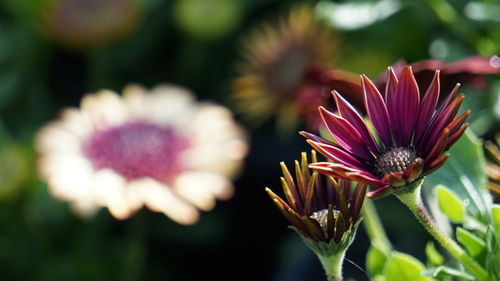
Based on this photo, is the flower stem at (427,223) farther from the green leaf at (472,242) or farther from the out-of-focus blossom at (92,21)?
the out-of-focus blossom at (92,21)

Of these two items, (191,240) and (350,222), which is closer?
(350,222)

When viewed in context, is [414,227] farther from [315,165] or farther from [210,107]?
[315,165]

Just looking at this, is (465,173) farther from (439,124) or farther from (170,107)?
(170,107)

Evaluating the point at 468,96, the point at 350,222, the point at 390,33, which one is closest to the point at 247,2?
the point at 390,33

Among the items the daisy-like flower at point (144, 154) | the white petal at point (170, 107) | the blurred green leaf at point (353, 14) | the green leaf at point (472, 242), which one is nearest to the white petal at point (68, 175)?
the daisy-like flower at point (144, 154)

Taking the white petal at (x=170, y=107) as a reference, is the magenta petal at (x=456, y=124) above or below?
below

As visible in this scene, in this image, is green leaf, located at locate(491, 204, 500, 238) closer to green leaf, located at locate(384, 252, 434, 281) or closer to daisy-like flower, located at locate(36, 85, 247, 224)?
green leaf, located at locate(384, 252, 434, 281)
